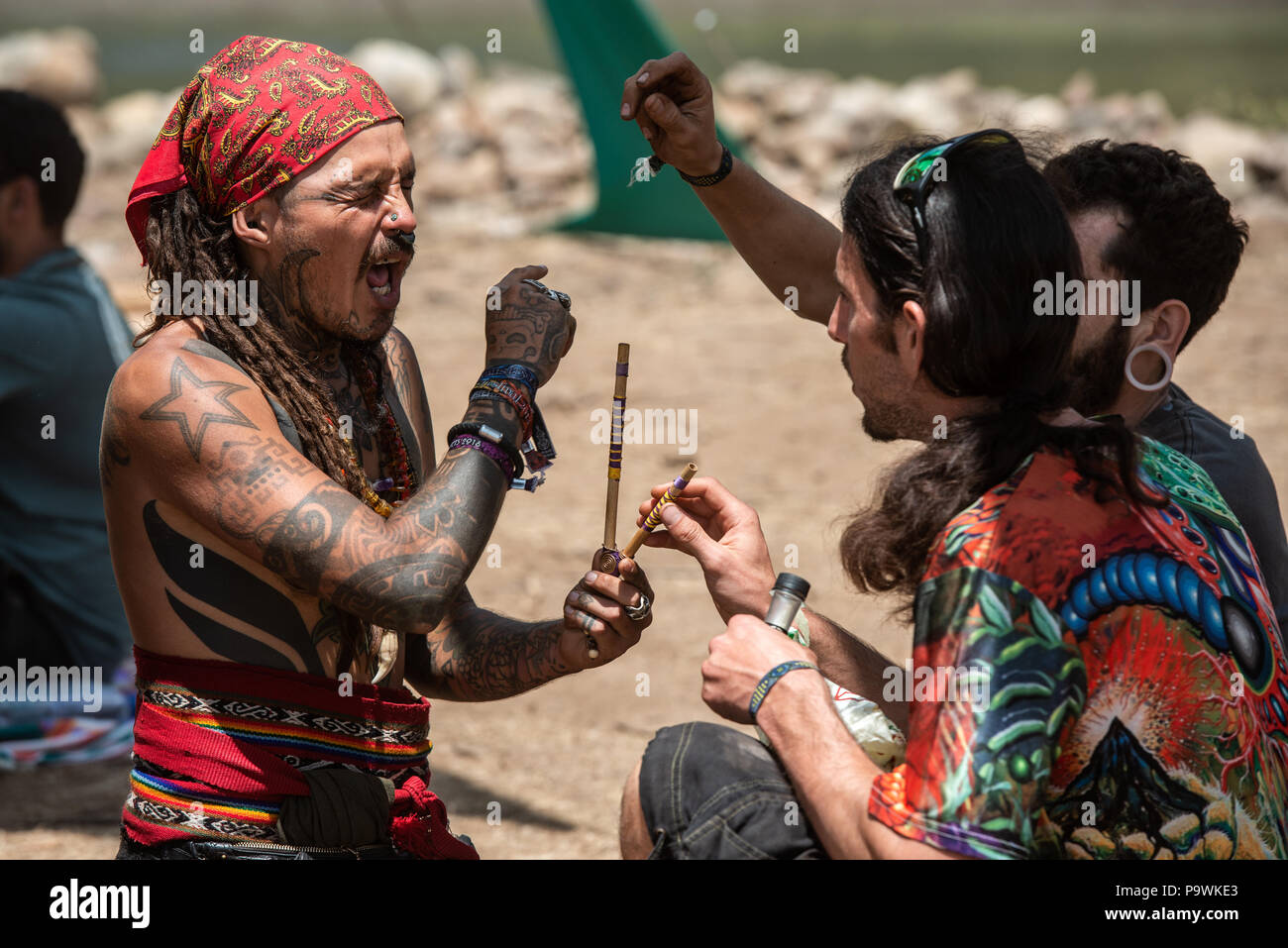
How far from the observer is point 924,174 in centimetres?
226

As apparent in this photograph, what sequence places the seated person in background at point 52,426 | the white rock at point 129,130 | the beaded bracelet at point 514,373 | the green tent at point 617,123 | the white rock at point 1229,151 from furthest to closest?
the white rock at point 129,130 < the white rock at point 1229,151 < the green tent at point 617,123 < the seated person in background at point 52,426 < the beaded bracelet at point 514,373

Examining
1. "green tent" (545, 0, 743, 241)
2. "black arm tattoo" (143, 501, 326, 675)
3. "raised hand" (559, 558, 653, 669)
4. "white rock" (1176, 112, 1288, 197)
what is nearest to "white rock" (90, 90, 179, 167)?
"green tent" (545, 0, 743, 241)

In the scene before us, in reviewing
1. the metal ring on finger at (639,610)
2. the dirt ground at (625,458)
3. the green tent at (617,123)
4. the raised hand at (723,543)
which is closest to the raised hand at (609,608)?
the metal ring on finger at (639,610)

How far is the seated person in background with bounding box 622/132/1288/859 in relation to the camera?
76.4 inches

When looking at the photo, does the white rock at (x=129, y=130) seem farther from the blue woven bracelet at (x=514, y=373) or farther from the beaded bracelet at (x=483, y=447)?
the beaded bracelet at (x=483, y=447)

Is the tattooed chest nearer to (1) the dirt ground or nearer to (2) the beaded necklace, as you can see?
(2) the beaded necklace

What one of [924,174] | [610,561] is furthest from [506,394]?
[924,174]

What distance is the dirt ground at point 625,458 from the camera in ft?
14.6

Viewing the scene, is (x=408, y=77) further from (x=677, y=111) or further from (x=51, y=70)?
(x=677, y=111)

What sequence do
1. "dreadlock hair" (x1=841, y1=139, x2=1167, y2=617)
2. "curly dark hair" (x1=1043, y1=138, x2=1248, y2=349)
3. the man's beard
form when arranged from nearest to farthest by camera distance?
1. "dreadlock hair" (x1=841, y1=139, x2=1167, y2=617)
2. the man's beard
3. "curly dark hair" (x1=1043, y1=138, x2=1248, y2=349)

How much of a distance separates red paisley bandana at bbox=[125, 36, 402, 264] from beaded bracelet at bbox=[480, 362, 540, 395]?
0.51 m

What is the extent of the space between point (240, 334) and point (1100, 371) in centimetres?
170

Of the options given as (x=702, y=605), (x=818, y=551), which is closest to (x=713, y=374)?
(x=818, y=551)

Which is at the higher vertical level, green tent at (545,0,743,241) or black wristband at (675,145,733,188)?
green tent at (545,0,743,241)
